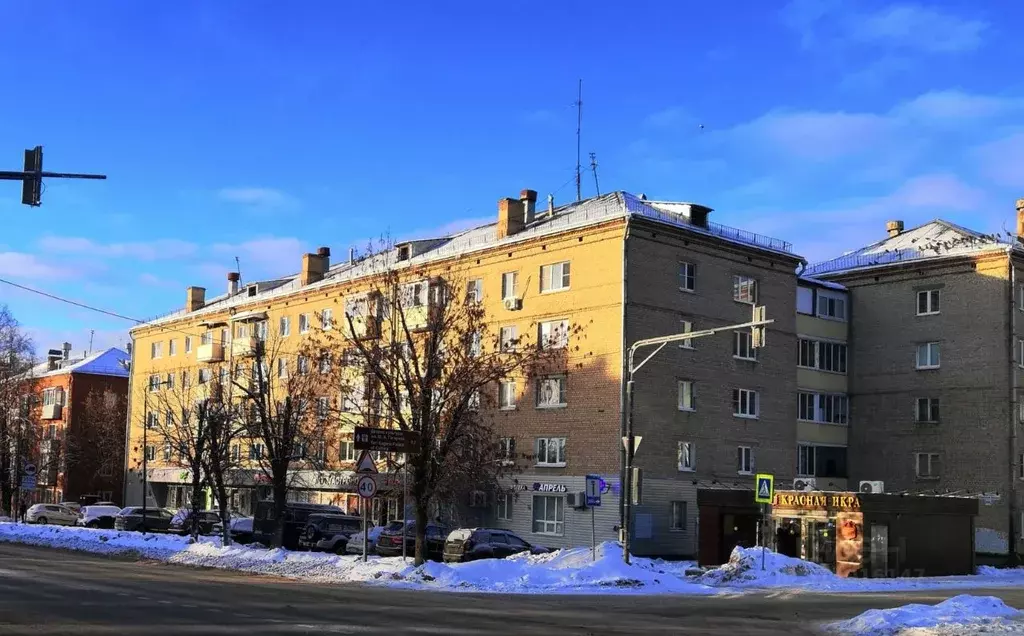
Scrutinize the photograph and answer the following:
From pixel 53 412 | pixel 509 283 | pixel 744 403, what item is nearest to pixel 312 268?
pixel 509 283

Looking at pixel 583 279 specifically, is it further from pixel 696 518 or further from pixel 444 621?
pixel 444 621

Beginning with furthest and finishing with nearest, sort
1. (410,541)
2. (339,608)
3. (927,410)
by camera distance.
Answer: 1. (927,410)
2. (410,541)
3. (339,608)

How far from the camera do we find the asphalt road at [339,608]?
1652cm

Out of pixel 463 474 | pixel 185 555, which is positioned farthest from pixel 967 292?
pixel 185 555

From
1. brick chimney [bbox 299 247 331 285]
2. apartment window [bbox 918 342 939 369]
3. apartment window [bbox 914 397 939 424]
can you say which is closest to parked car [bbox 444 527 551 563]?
apartment window [bbox 914 397 939 424]

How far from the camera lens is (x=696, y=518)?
46.6 m

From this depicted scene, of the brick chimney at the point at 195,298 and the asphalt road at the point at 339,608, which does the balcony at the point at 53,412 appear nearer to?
the brick chimney at the point at 195,298

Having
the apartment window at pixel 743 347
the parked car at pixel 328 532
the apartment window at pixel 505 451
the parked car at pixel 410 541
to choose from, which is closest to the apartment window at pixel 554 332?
the apartment window at pixel 505 451

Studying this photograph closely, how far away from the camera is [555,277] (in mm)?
48125

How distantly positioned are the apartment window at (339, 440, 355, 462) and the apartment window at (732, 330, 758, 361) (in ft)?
70.6

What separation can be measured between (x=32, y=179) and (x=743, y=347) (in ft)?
123

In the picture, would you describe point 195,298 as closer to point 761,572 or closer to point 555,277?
point 555,277

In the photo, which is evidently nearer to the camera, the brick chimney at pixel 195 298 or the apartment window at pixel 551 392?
the apartment window at pixel 551 392

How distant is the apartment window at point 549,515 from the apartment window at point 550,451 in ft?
4.67
